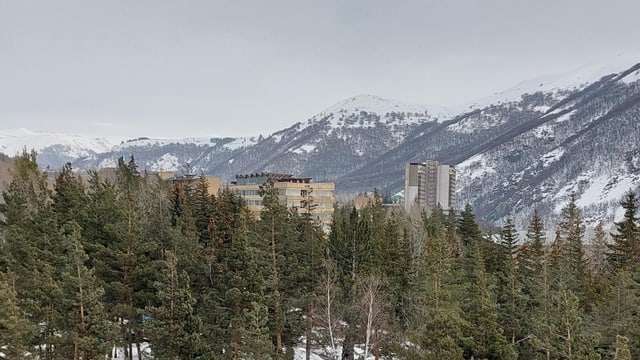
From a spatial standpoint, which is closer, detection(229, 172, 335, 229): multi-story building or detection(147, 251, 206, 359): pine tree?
detection(147, 251, 206, 359): pine tree

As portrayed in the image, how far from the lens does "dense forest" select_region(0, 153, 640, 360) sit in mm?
25906

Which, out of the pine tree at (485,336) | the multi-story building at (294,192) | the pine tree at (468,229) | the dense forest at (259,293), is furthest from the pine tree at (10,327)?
the multi-story building at (294,192)

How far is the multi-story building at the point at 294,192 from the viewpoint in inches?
4240

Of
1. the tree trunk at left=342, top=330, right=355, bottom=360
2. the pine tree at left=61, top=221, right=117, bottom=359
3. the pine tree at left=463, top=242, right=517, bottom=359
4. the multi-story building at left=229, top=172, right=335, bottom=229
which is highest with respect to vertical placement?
the multi-story building at left=229, top=172, right=335, bottom=229

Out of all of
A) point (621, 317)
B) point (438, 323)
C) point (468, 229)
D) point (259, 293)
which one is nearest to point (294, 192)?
point (468, 229)

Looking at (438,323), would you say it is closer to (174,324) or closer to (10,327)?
(174,324)

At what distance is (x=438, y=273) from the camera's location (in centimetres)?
3353

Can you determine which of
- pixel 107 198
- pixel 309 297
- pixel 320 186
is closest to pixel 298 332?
pixel 309 297

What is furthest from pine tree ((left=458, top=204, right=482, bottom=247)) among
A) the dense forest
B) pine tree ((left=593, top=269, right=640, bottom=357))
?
pine tree ((left=593, top=269, right=640, bottom=357))

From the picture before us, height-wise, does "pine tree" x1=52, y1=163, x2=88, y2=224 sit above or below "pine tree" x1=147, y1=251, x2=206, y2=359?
above

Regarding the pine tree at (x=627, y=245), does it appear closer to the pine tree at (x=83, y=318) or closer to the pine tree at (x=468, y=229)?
the pine tree at (x=468, y=229)

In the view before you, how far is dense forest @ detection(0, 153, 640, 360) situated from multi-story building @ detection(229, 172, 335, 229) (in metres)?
59.1

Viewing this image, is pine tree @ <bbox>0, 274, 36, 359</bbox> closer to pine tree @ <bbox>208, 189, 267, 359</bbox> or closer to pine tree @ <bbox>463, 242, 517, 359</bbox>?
pine tree @ <bbox>208, 189, 267, 359</bbox>

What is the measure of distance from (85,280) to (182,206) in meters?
20.8
